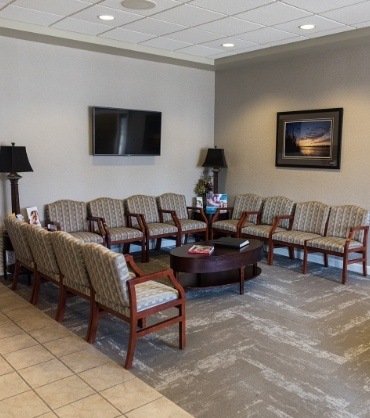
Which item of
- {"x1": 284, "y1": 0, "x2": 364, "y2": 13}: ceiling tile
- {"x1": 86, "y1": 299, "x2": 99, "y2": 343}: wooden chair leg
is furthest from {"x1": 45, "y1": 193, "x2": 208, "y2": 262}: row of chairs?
{"x1": 284, "y1": 0, "x2": 364, "y2": 13}: ceiling tile

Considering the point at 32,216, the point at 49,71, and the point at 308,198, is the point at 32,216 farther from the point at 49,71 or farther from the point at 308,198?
the point at 308,198

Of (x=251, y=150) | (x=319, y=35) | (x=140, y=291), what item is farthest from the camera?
(x=251, y=150)

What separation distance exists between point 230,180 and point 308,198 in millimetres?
1559

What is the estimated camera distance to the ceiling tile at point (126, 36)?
5.31 meters

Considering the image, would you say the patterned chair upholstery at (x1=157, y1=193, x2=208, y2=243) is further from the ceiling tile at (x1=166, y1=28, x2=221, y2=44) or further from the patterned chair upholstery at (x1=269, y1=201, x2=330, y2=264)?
the ceiling tile at (x1=166, y1=28, x2=221, y2=44)

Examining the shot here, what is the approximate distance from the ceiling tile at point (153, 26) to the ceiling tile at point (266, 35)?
2.85ft

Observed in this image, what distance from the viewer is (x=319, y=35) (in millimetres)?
5398

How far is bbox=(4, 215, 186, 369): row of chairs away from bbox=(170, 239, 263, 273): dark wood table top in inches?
23.8

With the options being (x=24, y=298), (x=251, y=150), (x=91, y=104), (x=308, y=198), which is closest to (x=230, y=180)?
(x=251, y=150)

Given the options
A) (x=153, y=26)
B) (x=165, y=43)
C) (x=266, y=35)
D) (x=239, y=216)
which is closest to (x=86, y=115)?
(x=165, y=43)

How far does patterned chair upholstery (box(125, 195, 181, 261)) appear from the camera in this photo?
20.1ft

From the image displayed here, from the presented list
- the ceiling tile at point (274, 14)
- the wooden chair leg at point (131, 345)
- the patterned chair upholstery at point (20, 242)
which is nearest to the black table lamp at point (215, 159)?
the ceiling tile at point (274, 14)

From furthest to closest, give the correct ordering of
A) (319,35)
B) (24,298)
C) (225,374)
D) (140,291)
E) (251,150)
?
(251,150), (319,35), (24,298), (140,291), (225,374)

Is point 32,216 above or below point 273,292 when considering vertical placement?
above
